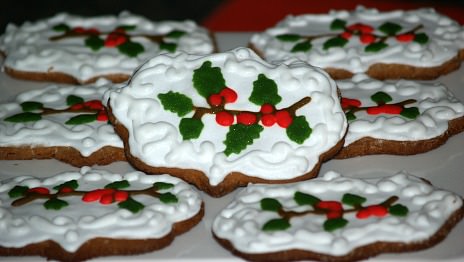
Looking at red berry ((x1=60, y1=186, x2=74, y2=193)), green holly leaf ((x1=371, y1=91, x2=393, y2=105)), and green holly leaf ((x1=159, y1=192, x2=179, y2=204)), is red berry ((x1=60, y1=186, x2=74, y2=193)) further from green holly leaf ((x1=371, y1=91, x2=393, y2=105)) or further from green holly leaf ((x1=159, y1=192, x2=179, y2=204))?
green holly leaf ((x1=371, y1=91, x2=393, y2=105))

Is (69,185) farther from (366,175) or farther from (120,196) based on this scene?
(366,175)

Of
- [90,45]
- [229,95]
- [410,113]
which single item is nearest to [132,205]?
[229,95]

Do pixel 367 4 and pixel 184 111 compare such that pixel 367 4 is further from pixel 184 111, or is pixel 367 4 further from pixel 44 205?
pixel 44 205

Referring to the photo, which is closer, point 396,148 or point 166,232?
point 166,232

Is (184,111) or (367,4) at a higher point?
(184,111)

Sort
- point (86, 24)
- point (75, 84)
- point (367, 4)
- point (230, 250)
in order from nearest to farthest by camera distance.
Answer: point (230, 250) → point (75, 84) → point (86, 24) → point (367, 4)

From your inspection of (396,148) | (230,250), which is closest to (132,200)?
(230,250)

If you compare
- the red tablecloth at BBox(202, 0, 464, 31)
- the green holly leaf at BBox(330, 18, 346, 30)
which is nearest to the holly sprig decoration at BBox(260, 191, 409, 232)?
the green holly leaf at BBox(330, 18, 346, 30)
